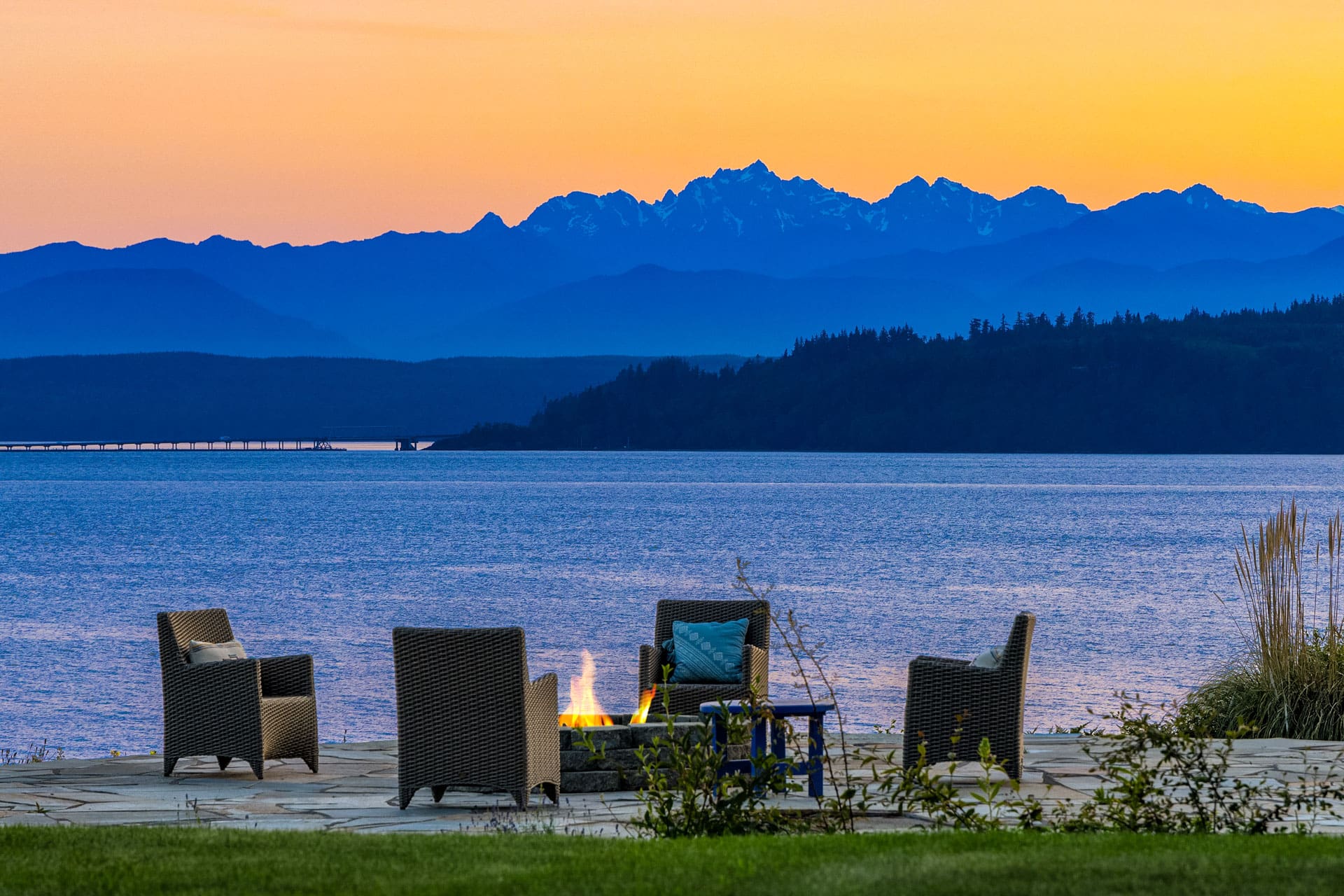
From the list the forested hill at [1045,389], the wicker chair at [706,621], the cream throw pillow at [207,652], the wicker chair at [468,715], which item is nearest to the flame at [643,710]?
the wicker chair at [706,621]

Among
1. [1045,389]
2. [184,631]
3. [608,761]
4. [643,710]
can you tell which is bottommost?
[608,761]

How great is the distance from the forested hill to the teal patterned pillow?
146m

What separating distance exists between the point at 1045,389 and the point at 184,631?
151683mm

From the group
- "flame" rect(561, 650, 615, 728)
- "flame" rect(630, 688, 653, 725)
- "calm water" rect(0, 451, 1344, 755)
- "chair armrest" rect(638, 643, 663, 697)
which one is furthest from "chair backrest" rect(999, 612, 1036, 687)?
"calm water" rect(0, 451, 1344, 755)

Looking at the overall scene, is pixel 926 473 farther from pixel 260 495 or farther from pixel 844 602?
pixel 844 602

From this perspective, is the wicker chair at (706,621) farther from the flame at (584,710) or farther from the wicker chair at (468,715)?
the wicker chair at (468,715)

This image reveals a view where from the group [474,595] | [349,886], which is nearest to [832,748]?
[349,886]

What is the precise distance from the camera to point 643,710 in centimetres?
795

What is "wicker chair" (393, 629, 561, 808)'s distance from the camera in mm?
6816

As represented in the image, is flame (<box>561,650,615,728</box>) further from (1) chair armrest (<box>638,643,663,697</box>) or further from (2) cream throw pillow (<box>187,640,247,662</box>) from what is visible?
(2) cream throw pillow (<box>187,640,247,662</box>)

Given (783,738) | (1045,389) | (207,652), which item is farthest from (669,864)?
(1045,389)

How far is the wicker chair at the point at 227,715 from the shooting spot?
25.6 ft

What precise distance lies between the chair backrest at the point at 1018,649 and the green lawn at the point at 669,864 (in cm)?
240

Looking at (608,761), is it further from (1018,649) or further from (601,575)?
(601,575)
